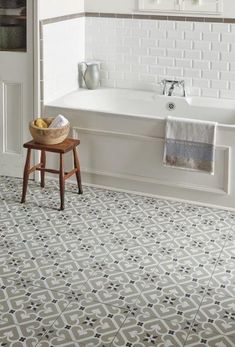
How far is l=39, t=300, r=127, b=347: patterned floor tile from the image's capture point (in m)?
3.01

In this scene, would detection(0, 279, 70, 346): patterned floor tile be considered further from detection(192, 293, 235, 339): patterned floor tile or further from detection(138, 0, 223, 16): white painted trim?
detection(138, 0, 223, 16): white painted trim

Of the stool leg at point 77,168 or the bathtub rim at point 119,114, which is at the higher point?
the bathtub rim at point 119,114

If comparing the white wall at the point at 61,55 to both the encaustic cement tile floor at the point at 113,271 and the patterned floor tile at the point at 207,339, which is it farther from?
the patterned floor tile at the point at 207,339

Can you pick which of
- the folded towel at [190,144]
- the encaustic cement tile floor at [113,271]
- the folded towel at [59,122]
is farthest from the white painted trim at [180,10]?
the encaustic cement tile floor at [113,271]

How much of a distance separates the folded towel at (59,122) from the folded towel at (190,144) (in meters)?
0.79

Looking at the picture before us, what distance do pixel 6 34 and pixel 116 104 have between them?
1.23 meters

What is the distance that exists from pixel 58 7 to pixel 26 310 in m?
2.83

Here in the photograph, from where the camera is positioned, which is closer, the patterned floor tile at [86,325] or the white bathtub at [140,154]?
the patterned floor tile at [86,325]

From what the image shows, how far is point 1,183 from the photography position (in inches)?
202

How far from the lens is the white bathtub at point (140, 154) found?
4633mm

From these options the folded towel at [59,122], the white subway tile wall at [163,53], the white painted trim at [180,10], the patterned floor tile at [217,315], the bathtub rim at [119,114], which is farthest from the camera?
the white subway tile wall at [163,53]

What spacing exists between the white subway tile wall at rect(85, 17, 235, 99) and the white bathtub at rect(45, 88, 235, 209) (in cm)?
30

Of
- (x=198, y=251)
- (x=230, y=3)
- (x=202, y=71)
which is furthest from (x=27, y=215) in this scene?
(x=230, y=3)

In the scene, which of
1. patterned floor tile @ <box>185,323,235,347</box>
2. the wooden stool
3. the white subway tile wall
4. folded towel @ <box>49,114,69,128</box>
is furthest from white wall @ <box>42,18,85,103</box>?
patterned floor tile @ <box>185,323,235,347</box>
